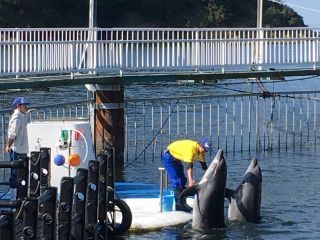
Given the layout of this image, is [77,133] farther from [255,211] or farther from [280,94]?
[280,94]

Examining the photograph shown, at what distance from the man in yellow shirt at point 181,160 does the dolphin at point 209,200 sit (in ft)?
1.02

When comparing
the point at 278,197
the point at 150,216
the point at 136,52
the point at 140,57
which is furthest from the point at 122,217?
the point at 140,57

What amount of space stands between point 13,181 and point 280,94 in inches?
528

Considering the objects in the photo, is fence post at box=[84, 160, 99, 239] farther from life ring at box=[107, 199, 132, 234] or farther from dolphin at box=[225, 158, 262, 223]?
dolphin at box=[225, 158, 262, 223]

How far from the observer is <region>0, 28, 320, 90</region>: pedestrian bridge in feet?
81.1

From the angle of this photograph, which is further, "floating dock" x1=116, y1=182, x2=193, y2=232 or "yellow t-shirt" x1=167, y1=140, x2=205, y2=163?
"yellow t-shirt" x1=167, y1=140, x2=205, y2=163

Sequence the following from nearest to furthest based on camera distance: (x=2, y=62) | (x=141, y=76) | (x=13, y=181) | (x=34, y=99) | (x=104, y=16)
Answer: (x=13, y=181), (x=2, y=62), (x=141, y=76), (x=34, y=99), (x=104, y=16)

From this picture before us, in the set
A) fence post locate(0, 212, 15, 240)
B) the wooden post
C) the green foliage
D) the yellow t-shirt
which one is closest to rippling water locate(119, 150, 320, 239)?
the wooden post

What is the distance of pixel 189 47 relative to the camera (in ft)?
89.0

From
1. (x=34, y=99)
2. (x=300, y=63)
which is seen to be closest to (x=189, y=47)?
(x=300, y=63)

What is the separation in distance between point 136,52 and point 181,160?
21.7ft

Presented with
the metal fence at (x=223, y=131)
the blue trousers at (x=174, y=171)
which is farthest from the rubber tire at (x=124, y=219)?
the metal fence at (x=223, y=131)

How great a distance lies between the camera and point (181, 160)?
20.2 m

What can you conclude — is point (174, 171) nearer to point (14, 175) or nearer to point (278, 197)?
point (14, 175)
